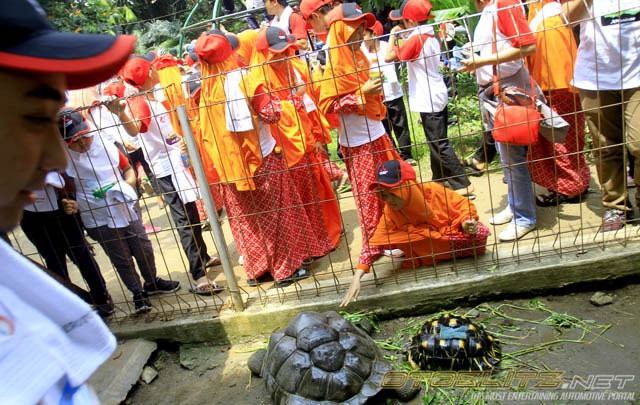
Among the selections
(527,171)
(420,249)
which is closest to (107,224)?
(420,249)

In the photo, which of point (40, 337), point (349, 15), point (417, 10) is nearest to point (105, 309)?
point (349, 15)

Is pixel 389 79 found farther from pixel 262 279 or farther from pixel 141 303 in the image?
pixel 141 303

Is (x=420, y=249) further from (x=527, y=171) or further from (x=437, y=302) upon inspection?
(x=527, y=171)

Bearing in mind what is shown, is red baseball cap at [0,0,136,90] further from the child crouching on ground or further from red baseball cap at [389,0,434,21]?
red baseball cap at [389,0,434,21]

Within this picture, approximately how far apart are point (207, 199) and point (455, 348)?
5.98 ft

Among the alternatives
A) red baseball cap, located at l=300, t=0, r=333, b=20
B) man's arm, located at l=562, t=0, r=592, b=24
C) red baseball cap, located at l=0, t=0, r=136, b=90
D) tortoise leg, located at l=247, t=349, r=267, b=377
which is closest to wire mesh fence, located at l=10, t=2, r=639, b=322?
man's arm, located at l=562, t=0, r=592, b=24

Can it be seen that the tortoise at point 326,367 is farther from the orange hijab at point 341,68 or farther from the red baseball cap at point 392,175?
the orange hijab at point 341,68

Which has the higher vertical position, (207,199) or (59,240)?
(207,199)

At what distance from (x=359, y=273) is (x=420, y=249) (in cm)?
51

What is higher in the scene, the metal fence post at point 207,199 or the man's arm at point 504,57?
the man's arm at point 504,57

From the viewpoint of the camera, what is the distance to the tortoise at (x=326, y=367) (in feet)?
9.29

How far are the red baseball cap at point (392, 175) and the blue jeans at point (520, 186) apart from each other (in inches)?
33.6

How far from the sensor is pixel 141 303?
4.03 m

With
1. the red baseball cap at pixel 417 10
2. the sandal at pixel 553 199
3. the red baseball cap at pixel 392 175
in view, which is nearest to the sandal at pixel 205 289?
the red baseball cap at pixel 392 175
